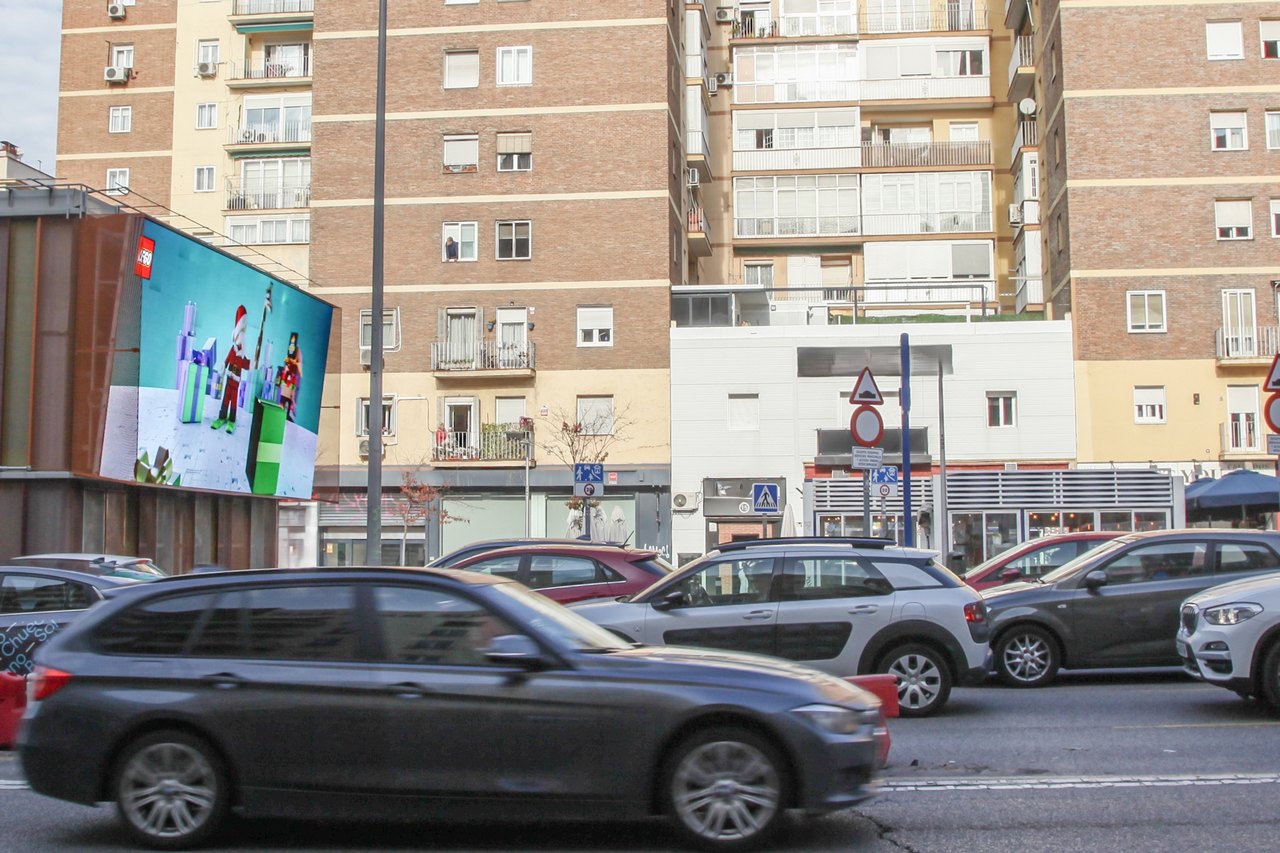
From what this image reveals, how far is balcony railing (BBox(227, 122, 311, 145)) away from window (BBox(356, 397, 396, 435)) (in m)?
10.9

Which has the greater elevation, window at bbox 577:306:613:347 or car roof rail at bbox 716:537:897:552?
window at bbox 577:306:613:347

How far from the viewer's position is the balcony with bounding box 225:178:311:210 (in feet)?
157

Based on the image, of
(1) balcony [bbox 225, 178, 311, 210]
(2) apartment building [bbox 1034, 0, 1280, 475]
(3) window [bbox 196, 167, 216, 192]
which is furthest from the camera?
(3) window [bbox 196, 167, 216, 192]

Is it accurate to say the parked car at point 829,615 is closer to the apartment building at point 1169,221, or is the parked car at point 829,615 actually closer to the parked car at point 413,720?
the parked car at point 413,720

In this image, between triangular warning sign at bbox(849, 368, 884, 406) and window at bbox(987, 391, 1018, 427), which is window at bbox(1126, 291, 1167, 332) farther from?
triangular warning sign at bbox(849, 368, 884, 406)

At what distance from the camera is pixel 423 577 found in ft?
23.5

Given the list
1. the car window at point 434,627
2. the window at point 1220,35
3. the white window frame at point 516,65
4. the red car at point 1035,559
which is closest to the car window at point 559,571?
the red car at point 1035,559

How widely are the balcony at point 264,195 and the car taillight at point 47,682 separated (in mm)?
41985

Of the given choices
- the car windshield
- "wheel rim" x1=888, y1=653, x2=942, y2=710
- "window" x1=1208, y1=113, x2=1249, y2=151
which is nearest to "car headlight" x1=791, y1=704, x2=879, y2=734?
the car windshield

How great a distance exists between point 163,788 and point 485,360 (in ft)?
117

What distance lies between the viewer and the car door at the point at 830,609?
1199 centimetres

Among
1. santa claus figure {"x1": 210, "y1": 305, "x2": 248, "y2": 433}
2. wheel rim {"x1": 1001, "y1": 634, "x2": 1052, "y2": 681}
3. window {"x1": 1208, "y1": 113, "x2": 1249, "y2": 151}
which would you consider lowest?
wheel rim {"x1": 1001, "y1": 634, "x2": 1052, "y2": 681}

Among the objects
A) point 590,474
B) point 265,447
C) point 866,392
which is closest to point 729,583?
point 866,392

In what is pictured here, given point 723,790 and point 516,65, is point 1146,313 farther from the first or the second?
point 723,790
